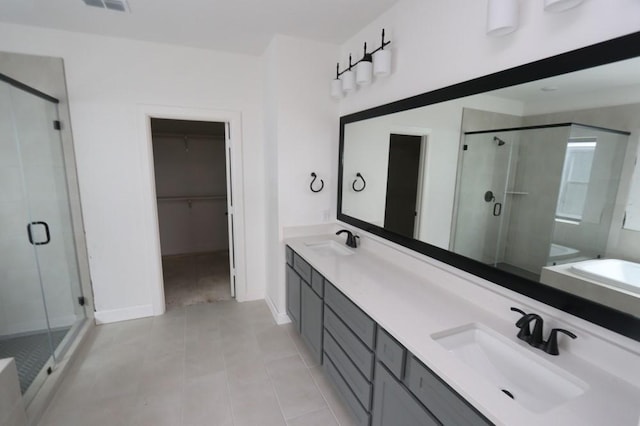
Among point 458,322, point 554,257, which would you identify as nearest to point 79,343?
point 458,322

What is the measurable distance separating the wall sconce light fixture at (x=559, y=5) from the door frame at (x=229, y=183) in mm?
2634

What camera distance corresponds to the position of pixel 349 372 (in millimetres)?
1740

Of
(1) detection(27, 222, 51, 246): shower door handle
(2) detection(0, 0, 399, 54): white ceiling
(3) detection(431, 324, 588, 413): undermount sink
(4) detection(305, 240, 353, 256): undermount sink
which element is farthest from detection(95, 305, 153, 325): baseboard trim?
(3) detection(431, 324, 588, 413): undermount sink

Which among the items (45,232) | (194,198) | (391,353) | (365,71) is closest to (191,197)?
(194,198)

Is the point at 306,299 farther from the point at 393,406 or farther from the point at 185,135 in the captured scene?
the point at 185,135

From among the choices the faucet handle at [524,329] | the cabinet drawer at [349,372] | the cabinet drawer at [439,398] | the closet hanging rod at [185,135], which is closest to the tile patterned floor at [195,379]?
the cabinet drawer at [349,372]

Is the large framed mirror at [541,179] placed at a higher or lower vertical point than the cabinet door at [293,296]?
higher

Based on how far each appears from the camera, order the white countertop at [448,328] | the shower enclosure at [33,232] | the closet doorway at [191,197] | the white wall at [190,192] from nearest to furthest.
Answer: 1. the white countertop at [448,328]
2. the shower enclosure at [33,232]
3. the closet doorway at [191,197]
4. the white wall at [190,192]

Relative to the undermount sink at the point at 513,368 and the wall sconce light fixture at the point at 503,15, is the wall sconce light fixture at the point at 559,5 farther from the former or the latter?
the undermount sink at the point at 513,368

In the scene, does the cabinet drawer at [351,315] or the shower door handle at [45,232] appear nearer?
the cabinet drawer at [351,315]

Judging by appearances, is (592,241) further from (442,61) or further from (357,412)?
(357,412)

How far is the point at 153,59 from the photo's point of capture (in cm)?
274

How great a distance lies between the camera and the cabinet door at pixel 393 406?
46.6 inches

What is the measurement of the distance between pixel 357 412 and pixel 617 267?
55.8 inches
